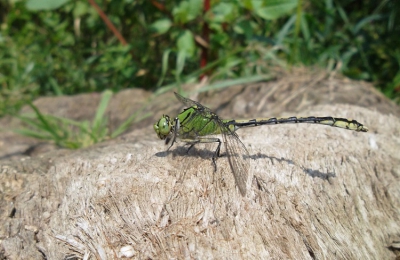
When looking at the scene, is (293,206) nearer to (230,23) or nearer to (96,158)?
(96,158)

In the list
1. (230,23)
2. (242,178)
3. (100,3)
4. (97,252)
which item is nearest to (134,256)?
(97,252)

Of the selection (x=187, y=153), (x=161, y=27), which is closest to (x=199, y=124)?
(x=187, y=153)

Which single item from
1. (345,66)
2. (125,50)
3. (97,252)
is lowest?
(97,252)

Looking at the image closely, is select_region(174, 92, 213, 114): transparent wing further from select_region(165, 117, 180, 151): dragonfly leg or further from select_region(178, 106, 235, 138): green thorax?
select_region(165, 117, 180, 151): dragonfly leg

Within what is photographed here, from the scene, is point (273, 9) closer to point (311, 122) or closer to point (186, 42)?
point (186, 42)

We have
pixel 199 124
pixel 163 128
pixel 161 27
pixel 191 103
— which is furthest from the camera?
pixel 161 27

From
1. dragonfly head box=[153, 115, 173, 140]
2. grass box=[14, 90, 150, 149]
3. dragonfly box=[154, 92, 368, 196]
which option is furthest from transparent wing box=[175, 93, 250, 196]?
grass box=[14, 90, 150, 149]
